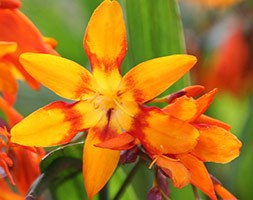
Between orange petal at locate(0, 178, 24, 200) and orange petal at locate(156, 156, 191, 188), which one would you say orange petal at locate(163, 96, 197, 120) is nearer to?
orange petal at locate(156, 156, 191, 188)

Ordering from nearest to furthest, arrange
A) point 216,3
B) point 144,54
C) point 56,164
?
point 56,164, point 144,54, point 216,3

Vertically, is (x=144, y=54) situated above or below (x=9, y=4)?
below

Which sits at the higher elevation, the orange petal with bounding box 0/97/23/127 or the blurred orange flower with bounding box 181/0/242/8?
the orange petal with bounding box 0/97/23/127

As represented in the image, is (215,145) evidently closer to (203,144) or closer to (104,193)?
(203,144)

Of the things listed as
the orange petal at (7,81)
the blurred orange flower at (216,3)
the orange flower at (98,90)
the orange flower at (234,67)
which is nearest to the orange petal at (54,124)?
the orange flower at (98,90)

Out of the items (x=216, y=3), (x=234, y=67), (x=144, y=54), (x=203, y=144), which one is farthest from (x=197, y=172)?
(x=216, y=3)

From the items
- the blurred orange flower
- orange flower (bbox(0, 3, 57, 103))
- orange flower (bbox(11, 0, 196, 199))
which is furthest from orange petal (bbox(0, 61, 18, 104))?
the blurred orange flower

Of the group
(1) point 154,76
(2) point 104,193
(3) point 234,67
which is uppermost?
(1) point 154,76
